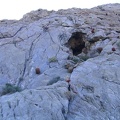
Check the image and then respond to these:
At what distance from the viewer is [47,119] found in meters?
15.8

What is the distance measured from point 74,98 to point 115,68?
15.5ft

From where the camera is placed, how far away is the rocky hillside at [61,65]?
17.0 metres

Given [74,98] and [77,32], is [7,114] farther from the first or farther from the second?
[77,32]

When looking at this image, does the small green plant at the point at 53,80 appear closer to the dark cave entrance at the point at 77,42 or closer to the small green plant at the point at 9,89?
the small green plant at the point at 9,89

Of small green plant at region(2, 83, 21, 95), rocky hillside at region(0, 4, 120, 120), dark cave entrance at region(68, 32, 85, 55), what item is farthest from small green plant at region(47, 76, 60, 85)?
dark cave entrance at region(68, 32, 85, 55)

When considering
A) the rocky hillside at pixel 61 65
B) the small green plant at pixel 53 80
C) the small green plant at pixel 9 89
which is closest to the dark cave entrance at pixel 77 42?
the rocky hillside at pixel 61 65

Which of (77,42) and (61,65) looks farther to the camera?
(77,42)

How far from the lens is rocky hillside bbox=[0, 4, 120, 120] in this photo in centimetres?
1703

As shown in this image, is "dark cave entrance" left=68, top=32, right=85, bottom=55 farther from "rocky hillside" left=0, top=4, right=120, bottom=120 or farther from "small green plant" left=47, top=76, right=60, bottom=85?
"small green plant" left=47, top=76, right=60, bottom=85

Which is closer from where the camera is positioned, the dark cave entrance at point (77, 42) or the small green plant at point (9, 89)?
the small green plant at point (9, 89)

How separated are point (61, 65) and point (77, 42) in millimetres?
5240

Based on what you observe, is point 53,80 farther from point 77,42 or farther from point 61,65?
point 77,42

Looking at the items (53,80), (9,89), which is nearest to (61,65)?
(53,80)

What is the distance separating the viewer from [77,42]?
2925 cm
